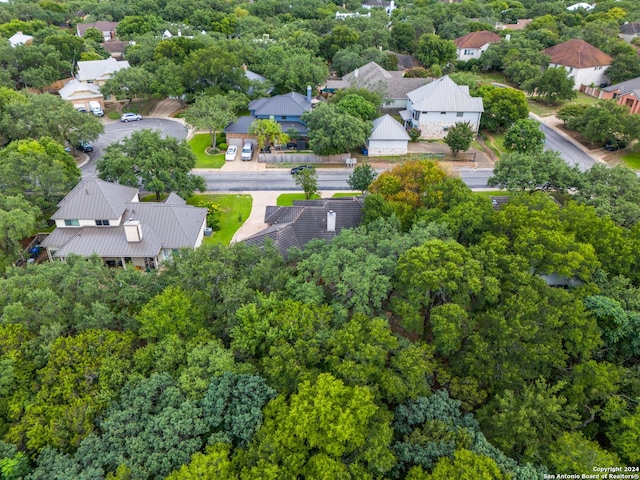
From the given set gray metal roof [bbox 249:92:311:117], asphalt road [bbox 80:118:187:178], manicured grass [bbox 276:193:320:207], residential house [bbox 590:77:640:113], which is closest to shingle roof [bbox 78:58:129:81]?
asphalt road [bbox 80:118:187:178]

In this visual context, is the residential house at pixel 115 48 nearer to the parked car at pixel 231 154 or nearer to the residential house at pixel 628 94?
the parked car at pixel 231 154

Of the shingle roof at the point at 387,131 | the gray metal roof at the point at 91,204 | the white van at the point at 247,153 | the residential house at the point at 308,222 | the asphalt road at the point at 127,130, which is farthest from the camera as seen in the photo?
the asphalt road at the point at 127,130

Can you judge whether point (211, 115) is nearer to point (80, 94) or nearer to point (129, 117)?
point (129, 117)

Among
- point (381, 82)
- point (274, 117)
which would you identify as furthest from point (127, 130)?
point (381, 82)

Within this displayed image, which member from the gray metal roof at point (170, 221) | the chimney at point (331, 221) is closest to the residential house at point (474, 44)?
the chimney at point (331, 221)

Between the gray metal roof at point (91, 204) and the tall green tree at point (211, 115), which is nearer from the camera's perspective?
the gray metal roof at point (91, 204)
